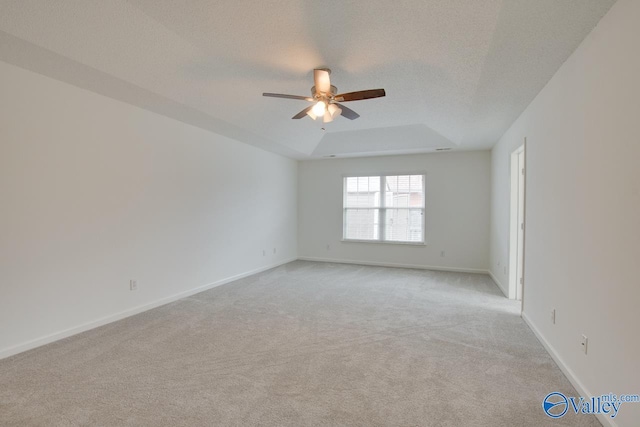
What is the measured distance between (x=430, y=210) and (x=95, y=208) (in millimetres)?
5696

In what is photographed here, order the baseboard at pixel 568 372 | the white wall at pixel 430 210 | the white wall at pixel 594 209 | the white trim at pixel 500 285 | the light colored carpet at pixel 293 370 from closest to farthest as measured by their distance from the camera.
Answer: the white wall at pixel 594 209, the baseboard at pixel 568 372, the light colored carpet at pixel 293 370, the white trim at pixel 500 285, the white wall at pixel 430 210

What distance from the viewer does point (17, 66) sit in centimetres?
271

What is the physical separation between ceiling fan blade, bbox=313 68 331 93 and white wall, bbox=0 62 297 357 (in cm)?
231

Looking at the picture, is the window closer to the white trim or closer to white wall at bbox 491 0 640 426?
the white trim

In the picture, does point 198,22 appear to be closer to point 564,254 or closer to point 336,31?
point 336,31

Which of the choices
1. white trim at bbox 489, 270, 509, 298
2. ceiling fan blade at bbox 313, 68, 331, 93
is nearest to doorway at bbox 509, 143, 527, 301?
white trim at bbox 489, 270, 509, 298

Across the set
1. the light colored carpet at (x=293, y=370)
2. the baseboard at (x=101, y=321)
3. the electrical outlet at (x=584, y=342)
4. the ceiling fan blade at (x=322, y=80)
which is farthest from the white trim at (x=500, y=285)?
the baseboard at (x=101, y=321)

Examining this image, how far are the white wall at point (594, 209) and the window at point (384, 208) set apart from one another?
3.57 metres

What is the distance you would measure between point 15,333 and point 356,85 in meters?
3.98

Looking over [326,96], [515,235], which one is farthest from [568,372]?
[326,96]

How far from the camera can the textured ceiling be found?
2.14m

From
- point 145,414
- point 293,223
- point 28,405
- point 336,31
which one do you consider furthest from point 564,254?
point 293,223

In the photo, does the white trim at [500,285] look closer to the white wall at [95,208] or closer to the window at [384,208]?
the window at [384,208]

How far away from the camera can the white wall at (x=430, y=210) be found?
6215 millimetres
